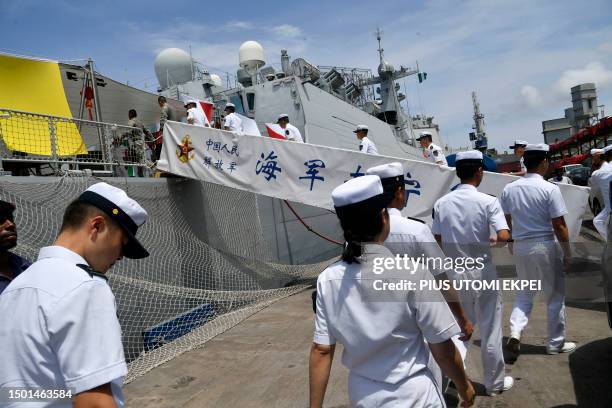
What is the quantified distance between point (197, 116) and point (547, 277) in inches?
267

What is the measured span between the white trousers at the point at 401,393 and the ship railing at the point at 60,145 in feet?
16.8

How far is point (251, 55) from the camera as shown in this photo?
1562 centimetres

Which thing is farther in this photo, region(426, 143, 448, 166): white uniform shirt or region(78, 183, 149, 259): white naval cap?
region(426, 143, 448, 166): white uniform shirt

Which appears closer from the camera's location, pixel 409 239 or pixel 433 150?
pixel 409 239

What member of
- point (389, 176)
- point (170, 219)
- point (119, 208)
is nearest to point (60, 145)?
point (170, 219)

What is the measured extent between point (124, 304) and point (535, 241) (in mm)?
4742

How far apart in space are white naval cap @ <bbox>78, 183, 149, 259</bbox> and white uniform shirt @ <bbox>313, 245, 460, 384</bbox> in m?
0.80

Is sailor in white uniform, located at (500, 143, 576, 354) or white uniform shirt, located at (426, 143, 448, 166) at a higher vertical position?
white uniform shirt, located at (426, 143, 448, 166)

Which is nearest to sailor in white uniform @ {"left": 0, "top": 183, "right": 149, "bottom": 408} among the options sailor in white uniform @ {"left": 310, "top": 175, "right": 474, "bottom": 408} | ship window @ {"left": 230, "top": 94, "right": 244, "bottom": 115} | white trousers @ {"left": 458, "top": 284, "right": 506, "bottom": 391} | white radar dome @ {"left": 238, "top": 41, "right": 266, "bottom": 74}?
sailor in white uniform @ {"left": 310, "top": 175, "right": 474, "bottom": 408}

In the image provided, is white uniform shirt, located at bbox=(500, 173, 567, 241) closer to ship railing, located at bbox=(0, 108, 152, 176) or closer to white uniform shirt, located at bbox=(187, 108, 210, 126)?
ship railing, located at bbox=(0, 108, 152, 176)

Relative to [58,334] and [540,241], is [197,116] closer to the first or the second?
[540,241]

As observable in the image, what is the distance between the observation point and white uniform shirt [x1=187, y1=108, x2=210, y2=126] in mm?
8680

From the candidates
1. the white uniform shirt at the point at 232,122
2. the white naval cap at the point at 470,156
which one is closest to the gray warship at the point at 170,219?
the white uniform shirt at the point at 232,122

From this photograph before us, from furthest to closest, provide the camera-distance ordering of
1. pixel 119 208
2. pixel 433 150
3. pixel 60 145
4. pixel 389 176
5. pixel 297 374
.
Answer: pixel 433 150 < pixel 60 145 < pixel 297 374 < pixel 389 176 < pixel 119 208
